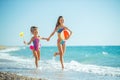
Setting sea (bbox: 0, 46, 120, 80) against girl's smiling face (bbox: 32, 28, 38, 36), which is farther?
girl's smiling face (bbox: 32, 28, 38, 36)

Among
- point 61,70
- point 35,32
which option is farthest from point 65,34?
point 61,70

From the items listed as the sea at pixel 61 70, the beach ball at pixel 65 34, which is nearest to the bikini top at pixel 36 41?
the sea at pixel 61 70

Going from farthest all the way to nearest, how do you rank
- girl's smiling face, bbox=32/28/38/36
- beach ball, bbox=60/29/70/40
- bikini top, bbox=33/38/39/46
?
1. bikini top, bbox=33/38/39/46
2. girl's smiling face, bbox=32/28/38/36
3. beach ball, bbox=60/29/70/40

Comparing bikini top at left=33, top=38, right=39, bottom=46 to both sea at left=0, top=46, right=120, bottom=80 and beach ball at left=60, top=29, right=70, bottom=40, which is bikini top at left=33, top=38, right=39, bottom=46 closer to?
sea at left=0, top=46, right=120, bottom=80

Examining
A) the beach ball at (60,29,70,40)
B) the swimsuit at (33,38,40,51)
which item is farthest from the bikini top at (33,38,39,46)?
the beach ball at (60,29,70,40)

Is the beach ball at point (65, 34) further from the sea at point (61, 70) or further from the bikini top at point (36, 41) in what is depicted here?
the bikini top at point (36, 41)

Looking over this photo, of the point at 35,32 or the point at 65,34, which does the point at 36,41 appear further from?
the point at 65,34

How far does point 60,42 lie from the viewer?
32.3 ft

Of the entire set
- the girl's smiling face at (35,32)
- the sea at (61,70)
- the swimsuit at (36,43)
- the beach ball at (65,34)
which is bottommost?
the sea at (61,70)

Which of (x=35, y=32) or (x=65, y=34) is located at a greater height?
(x=65, y=34)

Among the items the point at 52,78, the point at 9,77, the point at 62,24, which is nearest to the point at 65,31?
the point at 62,24

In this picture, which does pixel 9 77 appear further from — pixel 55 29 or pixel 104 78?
pixel 104 78

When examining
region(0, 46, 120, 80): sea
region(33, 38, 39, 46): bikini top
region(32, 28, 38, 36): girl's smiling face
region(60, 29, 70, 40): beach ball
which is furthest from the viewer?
region(33, 38, 39, 46): bikini top

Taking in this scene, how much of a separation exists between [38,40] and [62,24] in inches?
71.3
